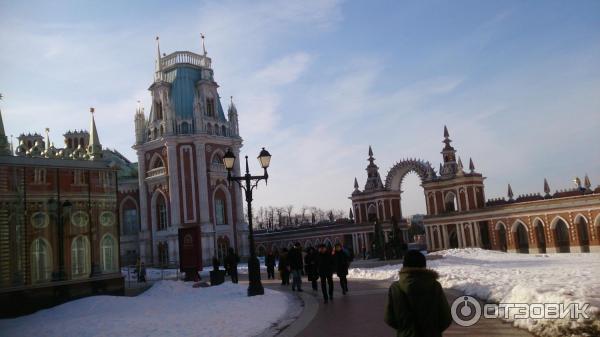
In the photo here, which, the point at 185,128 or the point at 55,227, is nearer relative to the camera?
the point at 55,227

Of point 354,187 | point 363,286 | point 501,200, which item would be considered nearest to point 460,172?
point 501,200

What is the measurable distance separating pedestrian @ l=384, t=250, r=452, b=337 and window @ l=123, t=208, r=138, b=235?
4882 centimetres

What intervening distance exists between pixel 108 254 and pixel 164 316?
782 cm

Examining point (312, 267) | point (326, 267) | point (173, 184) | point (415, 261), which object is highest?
point (173, 184)

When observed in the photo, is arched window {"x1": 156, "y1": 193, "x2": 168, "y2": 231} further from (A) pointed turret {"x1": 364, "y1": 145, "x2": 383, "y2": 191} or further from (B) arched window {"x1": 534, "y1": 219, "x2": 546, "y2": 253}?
(B) arched window {"x1": 534, "y1": 219, "x2": 546, "y2": 253}

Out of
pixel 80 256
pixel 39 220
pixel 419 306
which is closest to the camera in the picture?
pixel 419 306

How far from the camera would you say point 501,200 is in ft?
154

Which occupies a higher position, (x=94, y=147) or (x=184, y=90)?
(x=184, y=90)

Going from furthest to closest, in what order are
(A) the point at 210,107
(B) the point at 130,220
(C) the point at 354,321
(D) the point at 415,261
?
1. (B) the point at 130,220
2. (A) the point at 210,107
3. (C) the point at 354,321
4. (D) the point at 415,261

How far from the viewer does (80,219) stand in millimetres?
19625

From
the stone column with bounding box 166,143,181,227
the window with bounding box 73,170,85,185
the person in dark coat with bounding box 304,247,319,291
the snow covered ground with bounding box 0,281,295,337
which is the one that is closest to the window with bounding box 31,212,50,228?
the window with bounding box 73,170,85,185

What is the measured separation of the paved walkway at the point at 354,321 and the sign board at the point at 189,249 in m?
9.67

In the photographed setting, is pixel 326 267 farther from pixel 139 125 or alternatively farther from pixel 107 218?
pixel 139 125

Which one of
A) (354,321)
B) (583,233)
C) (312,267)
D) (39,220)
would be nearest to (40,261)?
(39,220)
